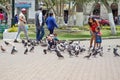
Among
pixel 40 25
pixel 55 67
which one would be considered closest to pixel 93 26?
pixel 40 25

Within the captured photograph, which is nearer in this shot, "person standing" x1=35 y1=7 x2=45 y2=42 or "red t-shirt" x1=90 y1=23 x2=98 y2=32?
"red t-shirt" x1=90 y1=23 x2=98 y2=32

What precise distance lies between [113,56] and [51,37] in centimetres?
266

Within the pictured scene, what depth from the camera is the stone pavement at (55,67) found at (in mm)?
11172

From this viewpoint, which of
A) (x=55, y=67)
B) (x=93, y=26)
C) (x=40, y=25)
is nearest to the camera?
(x=55, y=67)

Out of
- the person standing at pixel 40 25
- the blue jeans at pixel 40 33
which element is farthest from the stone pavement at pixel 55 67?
the person standing at pixel 40 25

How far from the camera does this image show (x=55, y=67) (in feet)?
42.9

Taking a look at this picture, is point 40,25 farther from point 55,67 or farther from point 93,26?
point 55,67

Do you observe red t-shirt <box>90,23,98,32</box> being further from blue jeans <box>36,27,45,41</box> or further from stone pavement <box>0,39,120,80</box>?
blue jeans <box>36,27,45,41</box>

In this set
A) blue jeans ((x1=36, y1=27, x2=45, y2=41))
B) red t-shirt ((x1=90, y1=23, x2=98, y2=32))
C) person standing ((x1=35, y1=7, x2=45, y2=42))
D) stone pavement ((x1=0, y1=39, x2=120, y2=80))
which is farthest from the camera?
person standing ((x1=35, y1=7, x2=45, y2=42))

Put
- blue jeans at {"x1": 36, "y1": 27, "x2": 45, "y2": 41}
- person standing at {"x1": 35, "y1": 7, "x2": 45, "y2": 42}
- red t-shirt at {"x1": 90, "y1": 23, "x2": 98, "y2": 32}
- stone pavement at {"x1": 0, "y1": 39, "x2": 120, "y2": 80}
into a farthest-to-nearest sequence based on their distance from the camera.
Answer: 1. person standing at {"x1": 35, "y1": 7, "x2": 45, "y2": 42}
2. blue jeans at {"x1": 36, "y1": 27, "x2": 45, "y2": 41}
3. red t-shirt at {"x1": 90, "y1": 23, "x2": 98, "y2": 32}
4. stone pavement at {"x1": 0, "y1": 39, "x2": 120, "y2": 80}

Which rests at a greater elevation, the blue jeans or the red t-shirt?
the red t-shirt

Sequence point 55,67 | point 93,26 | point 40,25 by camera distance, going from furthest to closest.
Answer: point 40,25, point 93,26, point 55,67

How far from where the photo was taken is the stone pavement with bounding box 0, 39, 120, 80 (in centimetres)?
1117

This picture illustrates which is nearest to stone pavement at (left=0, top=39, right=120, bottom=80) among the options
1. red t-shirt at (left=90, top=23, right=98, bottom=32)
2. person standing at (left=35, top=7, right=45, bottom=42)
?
red t-shirt at (left=90, top=23, right=98, bottom=32)
